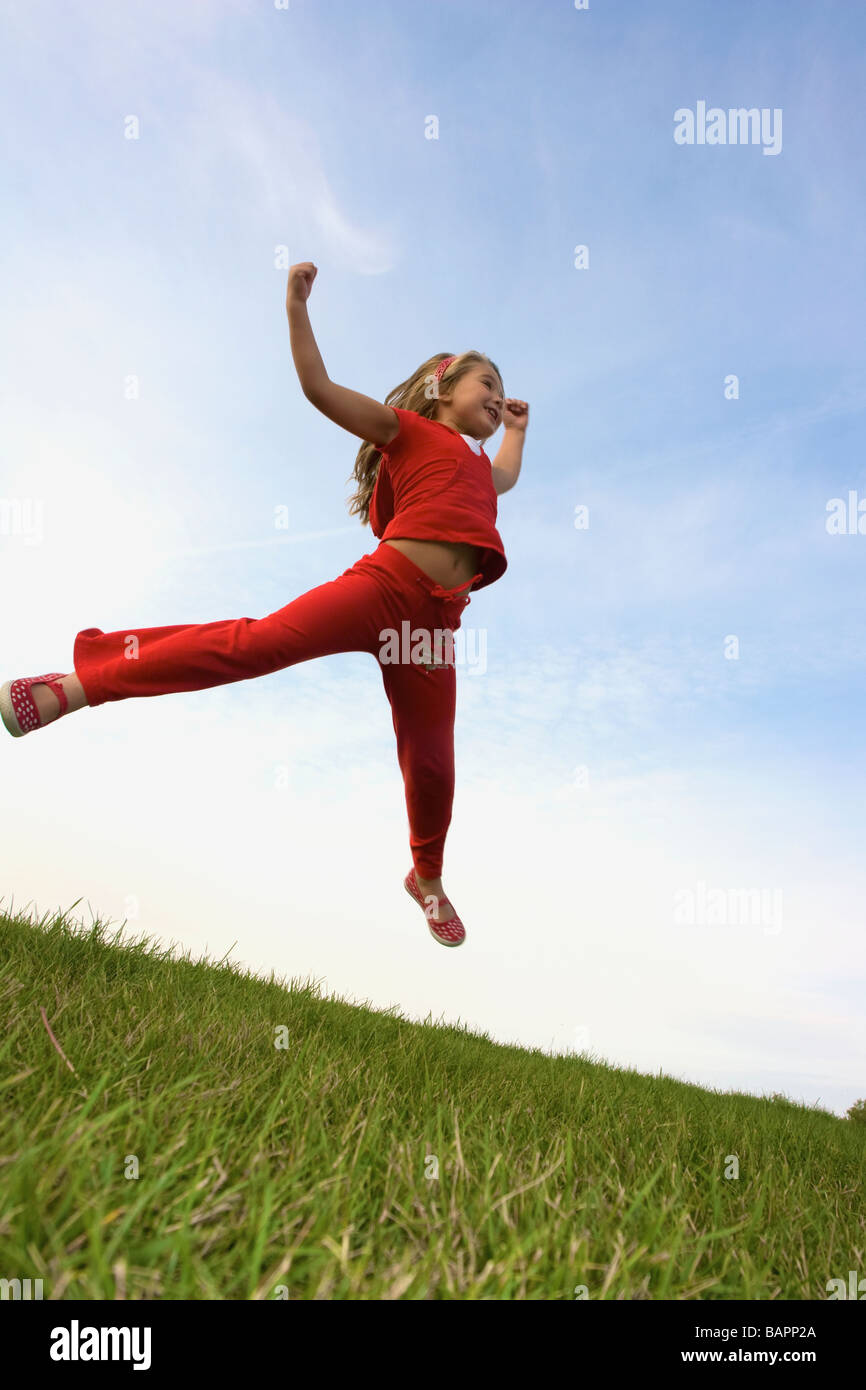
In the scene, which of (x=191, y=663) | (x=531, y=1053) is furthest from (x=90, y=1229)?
(x=531, y=1053)

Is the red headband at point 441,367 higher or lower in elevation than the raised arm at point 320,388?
higher

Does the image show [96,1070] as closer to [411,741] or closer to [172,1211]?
[172,1211]

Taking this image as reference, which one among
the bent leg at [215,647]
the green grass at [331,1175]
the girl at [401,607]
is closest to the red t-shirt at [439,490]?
the girl at [401,607]

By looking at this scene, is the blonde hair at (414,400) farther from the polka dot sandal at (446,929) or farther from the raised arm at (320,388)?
the polka dot sandal at (446,929)

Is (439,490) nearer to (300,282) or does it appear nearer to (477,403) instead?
(477,403)

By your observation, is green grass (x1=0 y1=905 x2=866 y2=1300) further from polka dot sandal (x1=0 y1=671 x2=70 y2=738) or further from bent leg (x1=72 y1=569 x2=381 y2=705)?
bent leg (x1=72 y1=569 x2=381 y2=705)

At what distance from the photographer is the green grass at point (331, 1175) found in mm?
1136

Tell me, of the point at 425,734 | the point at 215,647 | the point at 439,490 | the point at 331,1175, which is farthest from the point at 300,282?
the point at 331,1175

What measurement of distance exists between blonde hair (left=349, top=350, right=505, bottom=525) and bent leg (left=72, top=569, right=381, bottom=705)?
3.67 ft

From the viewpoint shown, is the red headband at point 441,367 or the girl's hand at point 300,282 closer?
the girl's hand at point 300,282

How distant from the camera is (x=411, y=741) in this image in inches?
143

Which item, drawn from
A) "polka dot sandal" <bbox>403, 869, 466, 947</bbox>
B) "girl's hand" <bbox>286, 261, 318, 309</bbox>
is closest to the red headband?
"girl's hand" <bbox>286, 261, 318, 309</bbox>

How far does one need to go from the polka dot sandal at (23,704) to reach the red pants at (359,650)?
116mm
